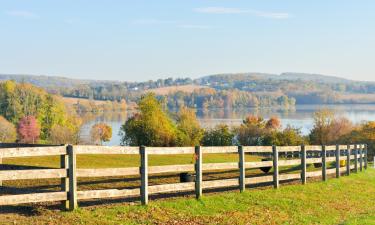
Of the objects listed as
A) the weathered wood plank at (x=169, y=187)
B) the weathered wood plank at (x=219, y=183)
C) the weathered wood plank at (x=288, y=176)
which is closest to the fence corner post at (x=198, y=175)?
the weathered wood plank at (x=169, y=187)

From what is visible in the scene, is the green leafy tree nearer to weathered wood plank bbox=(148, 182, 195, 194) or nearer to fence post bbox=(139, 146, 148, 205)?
weathered wood plank bbox=(148, 182, 195, 194)

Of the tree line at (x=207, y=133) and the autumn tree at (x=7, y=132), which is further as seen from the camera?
the autumn tree at (x=7, y=132)

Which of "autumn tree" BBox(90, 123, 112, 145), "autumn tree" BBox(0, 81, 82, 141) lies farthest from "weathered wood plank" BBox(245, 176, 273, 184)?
"autumn tree" BBox(0, 81, 82, 141)

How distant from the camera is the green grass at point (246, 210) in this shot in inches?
573

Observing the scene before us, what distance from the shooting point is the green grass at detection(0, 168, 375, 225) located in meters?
14.5

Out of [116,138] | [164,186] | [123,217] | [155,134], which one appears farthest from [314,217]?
[116,138]

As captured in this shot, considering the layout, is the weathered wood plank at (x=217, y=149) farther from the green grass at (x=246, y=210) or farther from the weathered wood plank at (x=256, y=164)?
the green grass at (x=246, y=210)

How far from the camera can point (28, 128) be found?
137250 millimetres

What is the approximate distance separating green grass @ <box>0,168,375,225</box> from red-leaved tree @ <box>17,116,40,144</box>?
4582 inches

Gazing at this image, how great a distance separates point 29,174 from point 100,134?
14522cm

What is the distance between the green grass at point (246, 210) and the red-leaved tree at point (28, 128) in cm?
11637

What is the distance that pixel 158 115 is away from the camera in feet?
293

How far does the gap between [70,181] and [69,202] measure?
1.87 feet

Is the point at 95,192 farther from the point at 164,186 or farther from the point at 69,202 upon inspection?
the point at 164,186
